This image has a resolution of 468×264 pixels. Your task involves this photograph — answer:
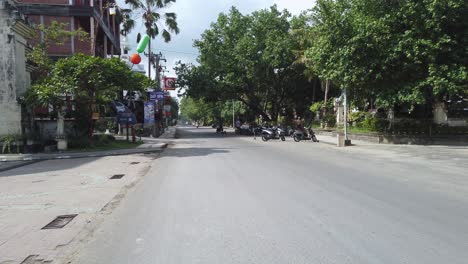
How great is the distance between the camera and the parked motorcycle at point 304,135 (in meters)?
30.3

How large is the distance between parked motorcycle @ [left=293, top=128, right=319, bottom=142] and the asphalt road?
17604mm

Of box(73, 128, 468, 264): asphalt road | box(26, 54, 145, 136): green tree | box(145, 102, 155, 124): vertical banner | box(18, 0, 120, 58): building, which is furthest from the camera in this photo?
box(145, 102, 155, 124): vertical banner

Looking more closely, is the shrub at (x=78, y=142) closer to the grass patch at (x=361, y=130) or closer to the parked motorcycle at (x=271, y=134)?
the parked motorcycle at (x=271, y=134)

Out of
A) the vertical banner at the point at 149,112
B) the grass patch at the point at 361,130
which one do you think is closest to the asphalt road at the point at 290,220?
the grass patch at the point at 361,130

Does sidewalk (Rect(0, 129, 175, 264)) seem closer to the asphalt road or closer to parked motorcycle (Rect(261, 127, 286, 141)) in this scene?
the asphalt road

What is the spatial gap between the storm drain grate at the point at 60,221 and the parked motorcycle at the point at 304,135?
23.4 metres

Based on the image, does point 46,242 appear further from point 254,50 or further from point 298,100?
point 298,100

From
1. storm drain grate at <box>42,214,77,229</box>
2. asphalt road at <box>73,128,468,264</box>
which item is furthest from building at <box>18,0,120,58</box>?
storm drain grate at <box>42,214,77,229</box>

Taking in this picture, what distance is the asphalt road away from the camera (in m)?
5.40

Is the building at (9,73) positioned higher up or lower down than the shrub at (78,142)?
higher up

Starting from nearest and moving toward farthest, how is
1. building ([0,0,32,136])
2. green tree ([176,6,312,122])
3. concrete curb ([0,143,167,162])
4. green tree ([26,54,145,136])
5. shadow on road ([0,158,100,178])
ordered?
shadow on road ([0,158,100,178]) < concrete curb ([0,143,167,162]) < green tree ([26,54,145,136]) < building ([0,0,32,136]) < green tree ([176,6,312,122])

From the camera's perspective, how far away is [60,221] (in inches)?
302

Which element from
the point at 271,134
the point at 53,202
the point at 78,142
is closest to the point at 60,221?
the point at 53,202

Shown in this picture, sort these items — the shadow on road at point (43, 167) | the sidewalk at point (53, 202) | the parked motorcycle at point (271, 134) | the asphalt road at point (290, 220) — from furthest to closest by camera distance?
1. the parked motorcycle at point (271, 134)
2. the shadow on road at point (43, 167)
3. the sidewalk at point (53, 202)
4. the asphalt road at point (290, 220)
